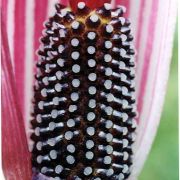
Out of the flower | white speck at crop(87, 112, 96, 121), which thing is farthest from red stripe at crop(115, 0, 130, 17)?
white speck at crop(87, 112, 96, 121)

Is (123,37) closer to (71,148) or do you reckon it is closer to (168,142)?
(71,148)

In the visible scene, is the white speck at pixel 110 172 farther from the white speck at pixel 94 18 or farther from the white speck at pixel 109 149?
the white speck at pixel 94 18

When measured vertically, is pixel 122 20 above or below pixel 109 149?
above

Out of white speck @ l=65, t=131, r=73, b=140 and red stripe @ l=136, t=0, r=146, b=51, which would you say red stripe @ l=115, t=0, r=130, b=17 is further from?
white speck @ l=65, t=131, r=73, b=140

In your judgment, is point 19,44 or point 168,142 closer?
point 19,44

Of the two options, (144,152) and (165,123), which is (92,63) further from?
(165,123)

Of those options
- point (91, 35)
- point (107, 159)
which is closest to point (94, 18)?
point (91, 35)

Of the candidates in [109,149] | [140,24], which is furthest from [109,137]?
[140,24]
